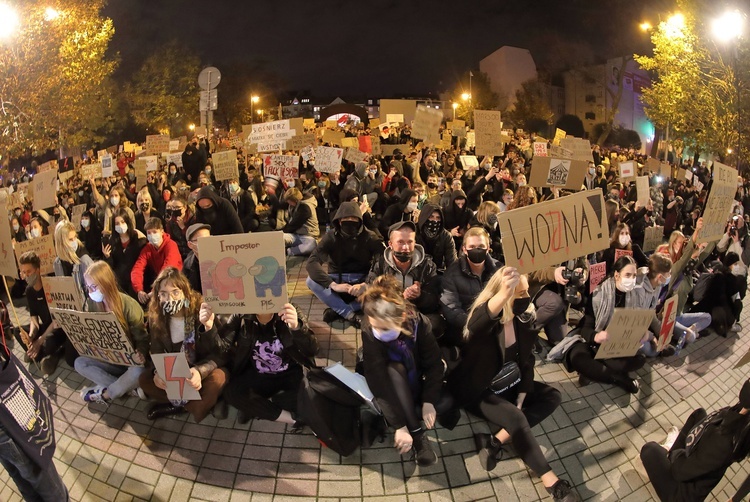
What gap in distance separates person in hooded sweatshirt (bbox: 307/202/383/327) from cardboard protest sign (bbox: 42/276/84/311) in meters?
2.68

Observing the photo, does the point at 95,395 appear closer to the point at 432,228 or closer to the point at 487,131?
the point at 432,228

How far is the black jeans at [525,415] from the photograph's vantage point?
163 inches

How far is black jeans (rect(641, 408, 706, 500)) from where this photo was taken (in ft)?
13.1

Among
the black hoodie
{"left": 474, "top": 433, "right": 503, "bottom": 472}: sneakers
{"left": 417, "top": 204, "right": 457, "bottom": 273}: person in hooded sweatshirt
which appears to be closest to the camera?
{"left": 474, "top": 433, "right": 503, "bottom": 472}: sneakers

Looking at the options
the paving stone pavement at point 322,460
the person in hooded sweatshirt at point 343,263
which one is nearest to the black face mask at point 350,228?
the person in hooded sweatshirt at point 343,263

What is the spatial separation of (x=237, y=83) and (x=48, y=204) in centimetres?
5603

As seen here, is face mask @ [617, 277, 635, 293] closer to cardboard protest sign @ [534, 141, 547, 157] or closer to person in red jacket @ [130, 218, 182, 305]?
person in red jacket @ [130, 218, 182, 305]

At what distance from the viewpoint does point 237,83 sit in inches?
2352

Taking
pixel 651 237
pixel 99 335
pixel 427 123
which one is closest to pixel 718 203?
pixel 651 237

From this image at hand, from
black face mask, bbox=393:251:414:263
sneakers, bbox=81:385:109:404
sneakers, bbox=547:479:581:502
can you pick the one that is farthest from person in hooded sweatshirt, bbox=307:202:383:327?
sneakers, bbox=547:479:581:502

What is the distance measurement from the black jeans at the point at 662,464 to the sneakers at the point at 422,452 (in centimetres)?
182

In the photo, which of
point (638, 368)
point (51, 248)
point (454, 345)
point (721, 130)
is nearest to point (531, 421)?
point (454, 345)

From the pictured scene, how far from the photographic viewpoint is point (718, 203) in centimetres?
670

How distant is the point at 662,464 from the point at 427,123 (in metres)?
10.9
